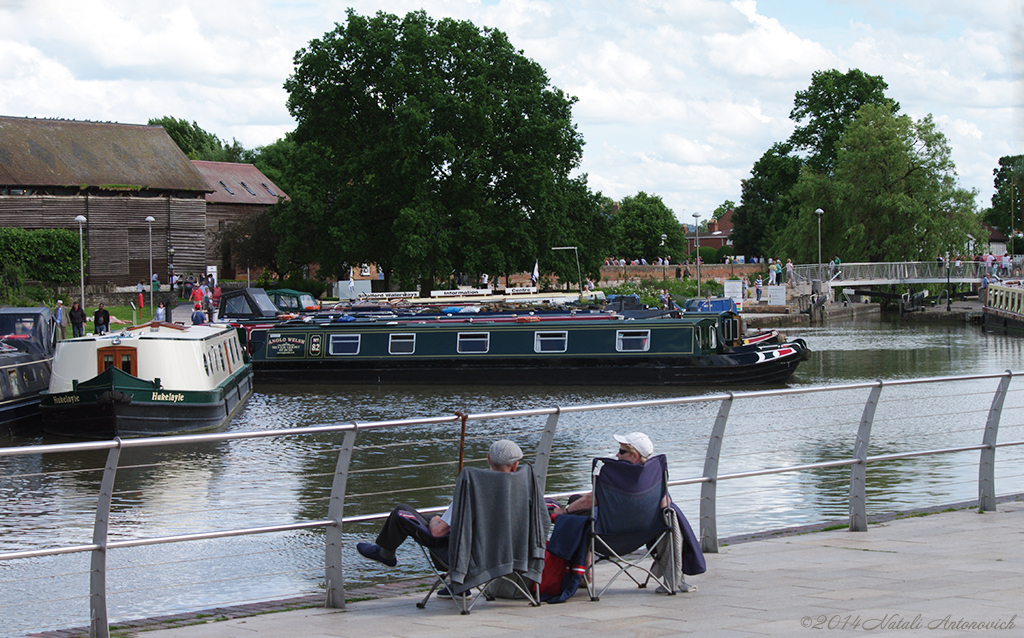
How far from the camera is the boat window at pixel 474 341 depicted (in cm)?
3300

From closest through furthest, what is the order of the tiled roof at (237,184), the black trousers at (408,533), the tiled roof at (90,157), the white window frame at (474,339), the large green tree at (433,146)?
the black trousers at (408,533), the white window frame at (474,339), the large green tree at (433,146), the tiled roof at (90,157), the tiled roof at (237,184)

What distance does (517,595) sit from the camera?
293 inches

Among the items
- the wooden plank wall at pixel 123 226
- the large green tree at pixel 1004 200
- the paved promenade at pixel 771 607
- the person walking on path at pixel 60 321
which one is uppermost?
the large green tree at pixel 1004 200

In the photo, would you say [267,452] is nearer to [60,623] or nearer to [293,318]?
[60,623]

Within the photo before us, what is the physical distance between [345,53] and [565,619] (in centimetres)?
5054

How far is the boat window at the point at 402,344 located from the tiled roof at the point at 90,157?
142ft

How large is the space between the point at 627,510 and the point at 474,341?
1022 inches

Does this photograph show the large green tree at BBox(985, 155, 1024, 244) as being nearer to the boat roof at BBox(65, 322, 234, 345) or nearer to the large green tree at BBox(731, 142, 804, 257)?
the large green tree at BBox(731, 142, 804, 257)

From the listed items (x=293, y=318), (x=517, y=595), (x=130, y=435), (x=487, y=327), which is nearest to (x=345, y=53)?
(x=293, y=318)

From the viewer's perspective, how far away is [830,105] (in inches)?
3214

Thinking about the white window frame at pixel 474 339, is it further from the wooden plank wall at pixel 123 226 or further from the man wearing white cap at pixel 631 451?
the wooden plank wall at pixel 123 226

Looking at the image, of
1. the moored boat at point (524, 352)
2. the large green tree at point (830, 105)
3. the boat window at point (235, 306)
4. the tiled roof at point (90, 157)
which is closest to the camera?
the moored boat at point (524, 352)

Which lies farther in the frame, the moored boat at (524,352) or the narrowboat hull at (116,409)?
the moored boat at (524,352)

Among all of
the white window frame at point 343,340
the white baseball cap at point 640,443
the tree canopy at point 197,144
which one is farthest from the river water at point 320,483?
the tree canopy at point 197,144
